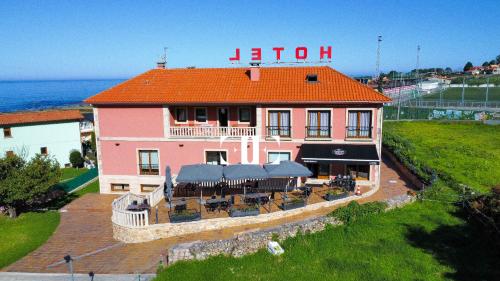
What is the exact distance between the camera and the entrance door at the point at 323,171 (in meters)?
28.7

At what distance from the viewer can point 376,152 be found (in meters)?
26.8

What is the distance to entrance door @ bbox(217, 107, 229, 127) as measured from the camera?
30250 mm

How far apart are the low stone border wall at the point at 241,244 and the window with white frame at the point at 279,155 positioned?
8.16 metres

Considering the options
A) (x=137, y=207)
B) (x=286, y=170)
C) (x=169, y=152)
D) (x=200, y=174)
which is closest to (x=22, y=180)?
(x=137, y=207)

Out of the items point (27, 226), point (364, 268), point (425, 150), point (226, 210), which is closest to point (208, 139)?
point (226, 210)

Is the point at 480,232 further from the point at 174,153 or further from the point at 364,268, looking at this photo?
the point at 174,153

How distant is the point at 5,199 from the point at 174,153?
12366mm

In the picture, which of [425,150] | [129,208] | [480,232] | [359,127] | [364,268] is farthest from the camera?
[425,150]

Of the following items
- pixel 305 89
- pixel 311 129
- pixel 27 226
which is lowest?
pixel 27 226

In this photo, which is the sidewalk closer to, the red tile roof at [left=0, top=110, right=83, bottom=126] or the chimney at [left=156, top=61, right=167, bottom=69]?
the chimney at [left=156, top=61, right=167, bottom=69]

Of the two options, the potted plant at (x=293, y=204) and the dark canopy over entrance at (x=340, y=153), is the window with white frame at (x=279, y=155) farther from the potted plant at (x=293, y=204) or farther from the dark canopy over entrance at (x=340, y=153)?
the potted plant at (x=293, y=204)

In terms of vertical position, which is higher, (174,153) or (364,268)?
(174,153)

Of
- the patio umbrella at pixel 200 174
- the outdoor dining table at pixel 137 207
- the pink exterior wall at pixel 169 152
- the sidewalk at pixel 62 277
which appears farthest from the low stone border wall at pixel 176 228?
the pink exterior wall at pixel 169 152

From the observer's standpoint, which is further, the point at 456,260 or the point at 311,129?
the point at 311,129
